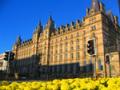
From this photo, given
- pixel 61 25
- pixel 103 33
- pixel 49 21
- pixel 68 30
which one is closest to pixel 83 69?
pixel 103 33

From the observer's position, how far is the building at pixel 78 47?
180 ft

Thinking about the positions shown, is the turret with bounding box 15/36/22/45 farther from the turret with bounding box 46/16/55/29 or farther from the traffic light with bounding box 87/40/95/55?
the traffic light with bounding box 87/40/95/55

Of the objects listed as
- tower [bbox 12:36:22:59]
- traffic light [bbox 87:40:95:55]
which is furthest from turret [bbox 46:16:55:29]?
traffic light [bbox 87:40:95:55]

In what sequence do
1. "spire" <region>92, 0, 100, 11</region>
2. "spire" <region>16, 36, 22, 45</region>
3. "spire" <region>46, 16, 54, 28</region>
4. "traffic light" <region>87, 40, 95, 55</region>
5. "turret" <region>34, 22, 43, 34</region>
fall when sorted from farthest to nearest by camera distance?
1. "spire" <region>16, 36, 22, 45</region>
2. "turret" <region>34, 22, 43, 34</region>
3. "spire" <region>46, 16, 54, 28</region>
4. "spire" <region>92, 0, 100, 11</region>
5. "traffic light" <region>87, 40, 95, 55</region>

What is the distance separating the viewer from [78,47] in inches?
2505

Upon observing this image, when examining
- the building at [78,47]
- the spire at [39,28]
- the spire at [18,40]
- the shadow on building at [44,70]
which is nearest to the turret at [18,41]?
the spire at [18,40]

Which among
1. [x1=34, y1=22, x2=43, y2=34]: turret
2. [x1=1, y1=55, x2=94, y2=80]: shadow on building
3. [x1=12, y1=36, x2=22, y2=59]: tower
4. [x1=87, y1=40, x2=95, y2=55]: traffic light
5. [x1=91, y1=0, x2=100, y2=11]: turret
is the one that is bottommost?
[x1=1, y1=55, x2=94, y2=80]: shadow on building

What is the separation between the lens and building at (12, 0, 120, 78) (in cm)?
5474

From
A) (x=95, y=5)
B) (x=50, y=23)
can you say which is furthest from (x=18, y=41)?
(x=95, y=5)

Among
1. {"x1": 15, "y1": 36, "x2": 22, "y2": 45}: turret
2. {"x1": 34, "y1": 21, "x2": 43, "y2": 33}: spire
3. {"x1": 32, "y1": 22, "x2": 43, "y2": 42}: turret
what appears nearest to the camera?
{"x1": 32, "y1": 22, "x2": 43, "y2": 42}: turret

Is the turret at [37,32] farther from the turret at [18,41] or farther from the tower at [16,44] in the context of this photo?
the turret at [18,41]

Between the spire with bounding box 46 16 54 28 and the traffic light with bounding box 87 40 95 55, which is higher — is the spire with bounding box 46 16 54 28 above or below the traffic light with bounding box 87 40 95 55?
above

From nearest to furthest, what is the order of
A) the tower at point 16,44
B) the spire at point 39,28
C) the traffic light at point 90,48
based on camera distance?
the traffic light at point 90,48
the spire at point 39,28
the tower at point 16,44

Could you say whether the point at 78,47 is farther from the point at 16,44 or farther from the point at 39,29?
the point at 16,44
